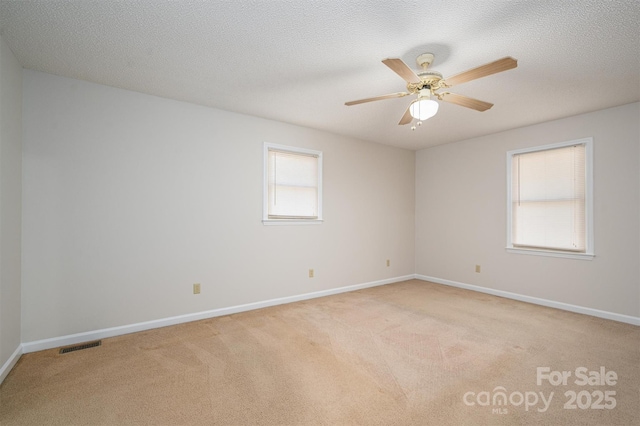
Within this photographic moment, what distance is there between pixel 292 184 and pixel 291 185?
0.02 metres

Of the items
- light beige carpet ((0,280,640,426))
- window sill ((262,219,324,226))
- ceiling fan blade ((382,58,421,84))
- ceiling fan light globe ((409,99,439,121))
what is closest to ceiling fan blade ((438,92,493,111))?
ceiling fan light globe ((409,99,439,121))

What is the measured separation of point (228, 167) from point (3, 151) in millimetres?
1967

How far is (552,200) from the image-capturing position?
412 centimetres

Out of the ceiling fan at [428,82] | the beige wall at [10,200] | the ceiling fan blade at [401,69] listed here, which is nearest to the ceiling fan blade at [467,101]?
the ceiling fan at [428,82]

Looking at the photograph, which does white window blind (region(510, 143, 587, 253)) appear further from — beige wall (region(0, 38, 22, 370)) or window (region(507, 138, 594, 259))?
beige wall (region(0, 38, 22, 370))

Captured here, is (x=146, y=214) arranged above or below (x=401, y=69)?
below

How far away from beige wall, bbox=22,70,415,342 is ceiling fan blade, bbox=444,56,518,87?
2.54m

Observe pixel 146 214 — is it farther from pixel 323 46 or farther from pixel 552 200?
pixel 552 200

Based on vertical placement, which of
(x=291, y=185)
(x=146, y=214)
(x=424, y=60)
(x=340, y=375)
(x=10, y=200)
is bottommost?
(x=340, y=375)

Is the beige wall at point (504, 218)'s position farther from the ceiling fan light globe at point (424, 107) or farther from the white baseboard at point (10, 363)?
the white baseboard at point (10, 363)

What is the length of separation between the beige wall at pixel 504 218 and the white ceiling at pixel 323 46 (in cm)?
57

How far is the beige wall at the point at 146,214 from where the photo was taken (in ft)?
9.08

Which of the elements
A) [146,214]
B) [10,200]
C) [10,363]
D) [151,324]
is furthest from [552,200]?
[10,363]

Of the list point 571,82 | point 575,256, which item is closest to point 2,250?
point 571,82
